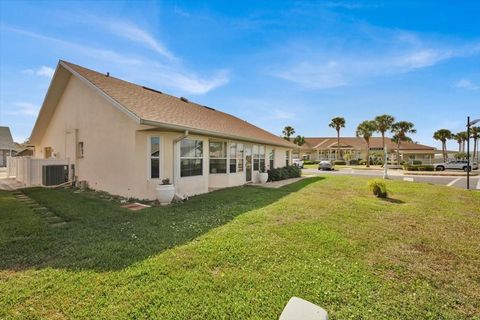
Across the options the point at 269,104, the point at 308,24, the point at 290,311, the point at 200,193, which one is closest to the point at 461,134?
the point at 269,104

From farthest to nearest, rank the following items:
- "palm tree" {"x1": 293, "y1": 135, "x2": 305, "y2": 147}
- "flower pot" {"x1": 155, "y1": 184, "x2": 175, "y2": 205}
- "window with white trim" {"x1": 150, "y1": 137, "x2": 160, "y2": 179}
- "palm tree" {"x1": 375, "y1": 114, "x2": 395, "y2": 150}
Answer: "palm tree" {"x1": 293, "y1": 135, "x2": 305, "y2": 147}
"palm tree" {"x1": 375, "y1": 114, "x2": 395, "y2": 150}
"window with white trim" {"x1": 150, "y1": 137, "x2": 160, "y2": 179}
"flower pot" {"x1": 155, "y1": 184, "x2": 175, "y2": 205}

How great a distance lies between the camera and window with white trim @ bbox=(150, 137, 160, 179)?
9578mm

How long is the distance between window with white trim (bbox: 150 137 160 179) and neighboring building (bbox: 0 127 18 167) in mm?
35252

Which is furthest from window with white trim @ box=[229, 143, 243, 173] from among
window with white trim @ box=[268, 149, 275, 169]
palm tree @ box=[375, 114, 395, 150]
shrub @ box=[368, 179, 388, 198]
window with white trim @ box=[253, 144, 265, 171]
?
palm tree @ box=[375, 114, 395, 150]

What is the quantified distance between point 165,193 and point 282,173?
38.1 ft

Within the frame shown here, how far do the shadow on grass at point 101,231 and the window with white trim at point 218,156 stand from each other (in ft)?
10.6

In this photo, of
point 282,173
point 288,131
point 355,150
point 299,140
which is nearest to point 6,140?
point 282,173

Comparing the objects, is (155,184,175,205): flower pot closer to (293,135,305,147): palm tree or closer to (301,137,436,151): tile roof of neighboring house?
(301,137,436,151): tile roof of neighboring house

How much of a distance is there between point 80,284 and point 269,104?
1957cm

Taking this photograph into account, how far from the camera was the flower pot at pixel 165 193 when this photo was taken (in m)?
9.08

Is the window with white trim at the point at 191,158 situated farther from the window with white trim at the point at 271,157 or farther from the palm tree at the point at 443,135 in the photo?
the palm tree at the point at 443,135

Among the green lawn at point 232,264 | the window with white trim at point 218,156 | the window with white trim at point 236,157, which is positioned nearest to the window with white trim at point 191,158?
the window with white trim at point 218,156

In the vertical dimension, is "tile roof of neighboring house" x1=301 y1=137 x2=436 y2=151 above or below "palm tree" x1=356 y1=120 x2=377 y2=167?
below

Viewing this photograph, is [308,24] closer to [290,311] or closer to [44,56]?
[290,311]
